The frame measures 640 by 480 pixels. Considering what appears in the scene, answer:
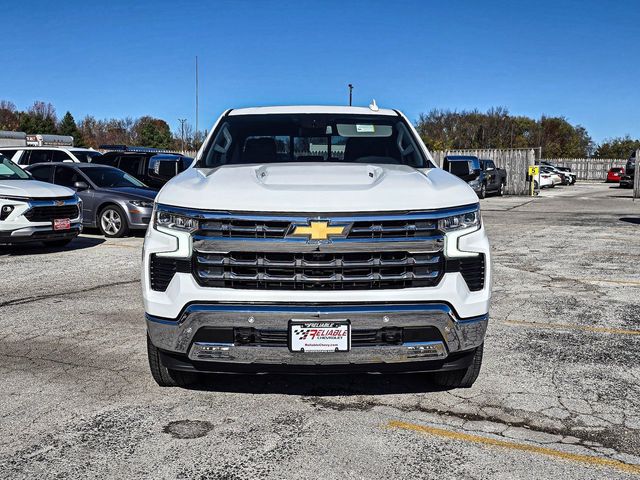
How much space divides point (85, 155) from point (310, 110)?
14907 mm

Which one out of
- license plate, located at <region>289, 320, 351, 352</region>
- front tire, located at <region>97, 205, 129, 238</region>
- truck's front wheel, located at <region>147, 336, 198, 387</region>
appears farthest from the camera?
front tire, located at <region>97, 205, 129, 238</region>

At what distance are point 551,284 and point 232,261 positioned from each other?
6.21 metres

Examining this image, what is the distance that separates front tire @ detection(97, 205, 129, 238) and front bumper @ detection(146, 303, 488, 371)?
10.9m

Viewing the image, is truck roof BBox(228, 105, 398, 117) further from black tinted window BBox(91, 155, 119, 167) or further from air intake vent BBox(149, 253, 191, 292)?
black tinted window BBox(91, 155, 119, 167)

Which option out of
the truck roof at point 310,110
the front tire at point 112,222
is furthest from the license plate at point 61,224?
the truck roof at point 310,110

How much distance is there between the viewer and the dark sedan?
1423cm

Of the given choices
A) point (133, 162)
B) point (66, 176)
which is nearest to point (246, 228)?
point (66, 176)

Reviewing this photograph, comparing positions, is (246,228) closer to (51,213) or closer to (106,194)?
(51,213)

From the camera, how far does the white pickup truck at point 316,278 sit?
3.82 m

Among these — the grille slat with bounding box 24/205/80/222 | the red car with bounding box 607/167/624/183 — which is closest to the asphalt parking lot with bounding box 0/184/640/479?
the grille slat with bounding box 24/205/80/222

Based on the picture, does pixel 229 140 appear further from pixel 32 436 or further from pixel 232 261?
pixel 32 436

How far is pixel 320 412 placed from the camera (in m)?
4.26

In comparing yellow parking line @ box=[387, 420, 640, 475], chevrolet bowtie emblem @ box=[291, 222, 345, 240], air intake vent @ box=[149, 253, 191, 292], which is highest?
chevrolet bowtie emblem @ box=[291, 222, 345, 240]

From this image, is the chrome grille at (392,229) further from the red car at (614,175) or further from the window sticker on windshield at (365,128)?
the red car at (614,175)
